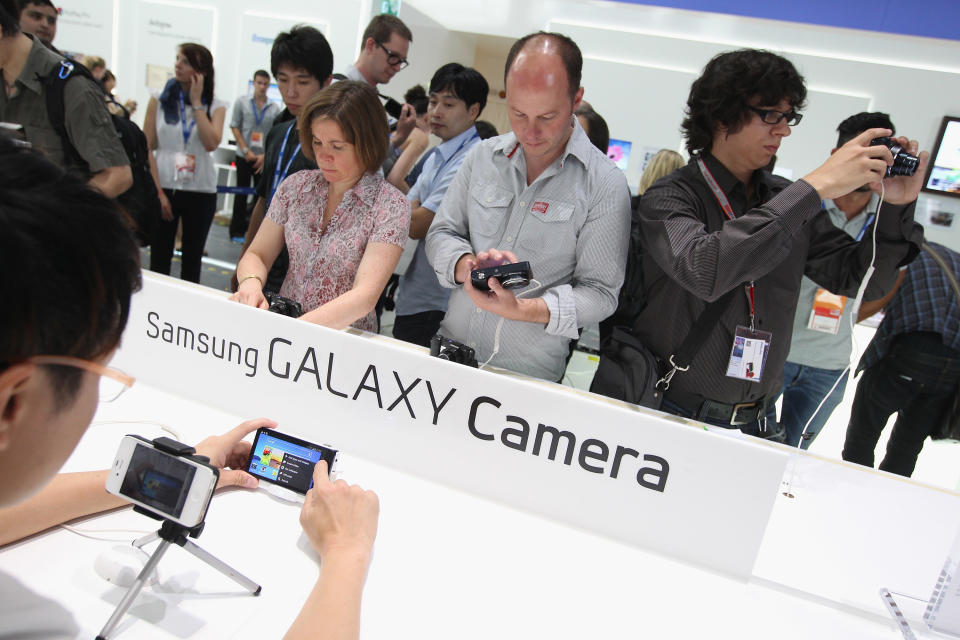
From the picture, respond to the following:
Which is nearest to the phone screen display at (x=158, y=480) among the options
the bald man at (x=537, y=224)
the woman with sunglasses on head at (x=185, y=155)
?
the bald man at (x=537, y=224)

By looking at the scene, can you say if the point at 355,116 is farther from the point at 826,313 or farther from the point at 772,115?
the point at 826,313

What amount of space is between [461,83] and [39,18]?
2.22 meters

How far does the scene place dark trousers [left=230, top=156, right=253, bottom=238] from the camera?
609cm

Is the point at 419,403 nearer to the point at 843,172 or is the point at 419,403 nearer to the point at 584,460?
the point at 584,460

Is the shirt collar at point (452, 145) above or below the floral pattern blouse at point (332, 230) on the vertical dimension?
above

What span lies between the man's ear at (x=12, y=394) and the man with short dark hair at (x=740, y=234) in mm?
1256

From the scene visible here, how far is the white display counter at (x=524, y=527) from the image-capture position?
3.22ft

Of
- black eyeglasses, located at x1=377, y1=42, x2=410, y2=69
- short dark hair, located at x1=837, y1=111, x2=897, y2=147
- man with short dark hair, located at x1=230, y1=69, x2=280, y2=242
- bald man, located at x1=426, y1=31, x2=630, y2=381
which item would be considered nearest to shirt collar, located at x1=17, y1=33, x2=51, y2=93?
black eyeglasses, located at x1=377, y1=42, x2=410, y2=69

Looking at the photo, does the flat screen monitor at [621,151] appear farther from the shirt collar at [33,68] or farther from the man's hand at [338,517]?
the man's hand at [338,517]

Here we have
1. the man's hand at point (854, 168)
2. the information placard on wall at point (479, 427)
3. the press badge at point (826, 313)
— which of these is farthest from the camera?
the press badge at point (826, 313)

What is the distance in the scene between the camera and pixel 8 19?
2205mm

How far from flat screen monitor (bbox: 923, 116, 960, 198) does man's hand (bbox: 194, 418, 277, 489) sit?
5.76m

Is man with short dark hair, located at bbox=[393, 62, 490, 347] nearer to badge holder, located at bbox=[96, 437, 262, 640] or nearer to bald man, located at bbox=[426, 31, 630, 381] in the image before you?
bald man, located at bbox=[426, 31, 630, 381]

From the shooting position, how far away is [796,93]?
1480mm
